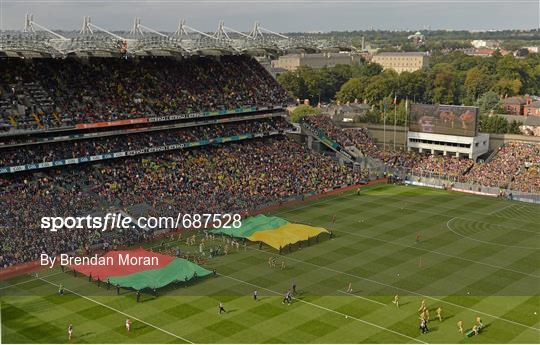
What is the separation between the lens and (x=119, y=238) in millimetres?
47594

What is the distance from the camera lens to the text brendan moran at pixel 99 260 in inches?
1618

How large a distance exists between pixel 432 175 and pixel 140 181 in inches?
1305

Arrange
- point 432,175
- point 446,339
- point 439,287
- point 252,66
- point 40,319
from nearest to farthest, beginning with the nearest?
point 446,339, point 40,319, point 439,287, point 432,175, point 252,66

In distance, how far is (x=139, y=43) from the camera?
191 feet

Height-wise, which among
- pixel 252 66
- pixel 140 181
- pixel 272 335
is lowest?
pixel 272 335

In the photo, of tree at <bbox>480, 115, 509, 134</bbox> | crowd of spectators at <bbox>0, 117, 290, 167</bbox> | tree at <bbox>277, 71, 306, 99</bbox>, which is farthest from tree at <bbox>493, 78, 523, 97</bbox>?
crowd of spectators at <bbox>0, 117, 290, 167</bbox>

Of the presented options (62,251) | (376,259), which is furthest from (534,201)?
(62,251)

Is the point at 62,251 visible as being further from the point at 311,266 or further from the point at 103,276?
the point at 311,266

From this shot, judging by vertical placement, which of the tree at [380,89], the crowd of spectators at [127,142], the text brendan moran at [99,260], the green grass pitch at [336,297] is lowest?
the green grass pitch at [336,297]

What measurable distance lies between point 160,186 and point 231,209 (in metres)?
6.80

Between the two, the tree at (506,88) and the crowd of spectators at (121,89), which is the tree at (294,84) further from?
the crowd of spectators at (121,89)

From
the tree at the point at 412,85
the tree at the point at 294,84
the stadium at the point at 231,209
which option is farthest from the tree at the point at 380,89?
the stadium at the point at 231,209

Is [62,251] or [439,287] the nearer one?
[439,287]

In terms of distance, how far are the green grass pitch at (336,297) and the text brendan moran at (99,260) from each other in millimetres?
1465
